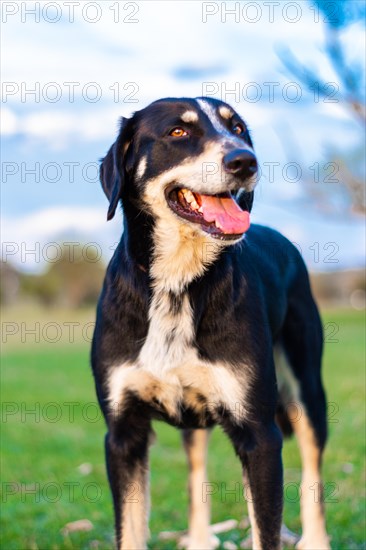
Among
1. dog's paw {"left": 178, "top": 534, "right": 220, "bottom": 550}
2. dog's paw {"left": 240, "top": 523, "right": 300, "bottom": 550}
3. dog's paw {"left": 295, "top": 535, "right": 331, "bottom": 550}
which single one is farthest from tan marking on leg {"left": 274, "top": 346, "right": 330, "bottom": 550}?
dog's paw {"left": 178, "top": 534, "right": 220, "bottom": 550}

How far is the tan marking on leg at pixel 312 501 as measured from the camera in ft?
17.0

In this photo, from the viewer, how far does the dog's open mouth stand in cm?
403

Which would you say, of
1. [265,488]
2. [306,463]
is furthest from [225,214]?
[306,463]

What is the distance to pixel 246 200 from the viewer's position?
4.45 meters

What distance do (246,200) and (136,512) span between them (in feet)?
5.68

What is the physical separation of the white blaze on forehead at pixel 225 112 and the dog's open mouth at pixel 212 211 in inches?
18.2

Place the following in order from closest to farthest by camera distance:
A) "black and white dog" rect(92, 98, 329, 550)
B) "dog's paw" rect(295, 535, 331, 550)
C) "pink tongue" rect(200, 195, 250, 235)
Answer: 1. "pink tongue" rect(200, 195, 250, 235)
2. "black and white dog" rect(92, 98, 329, 550)
3. "dog's paw" rect(295, 535, 331, 550)

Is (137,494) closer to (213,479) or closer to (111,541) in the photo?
(111,541)

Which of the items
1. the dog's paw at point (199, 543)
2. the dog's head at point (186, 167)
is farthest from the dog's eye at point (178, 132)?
the dog's paw at point (199, 543)

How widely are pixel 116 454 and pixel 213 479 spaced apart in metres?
3.56

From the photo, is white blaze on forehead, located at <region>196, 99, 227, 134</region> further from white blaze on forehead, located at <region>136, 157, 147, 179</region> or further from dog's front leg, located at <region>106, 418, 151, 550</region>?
dog's front leg, located at <region>106, 418, 151, 550</region>

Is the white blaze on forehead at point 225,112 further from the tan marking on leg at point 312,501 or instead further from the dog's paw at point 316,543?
the dog's paw at point 316,543

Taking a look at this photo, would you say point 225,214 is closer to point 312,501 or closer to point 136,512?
point 136,512

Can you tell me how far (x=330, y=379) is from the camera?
15.5m
